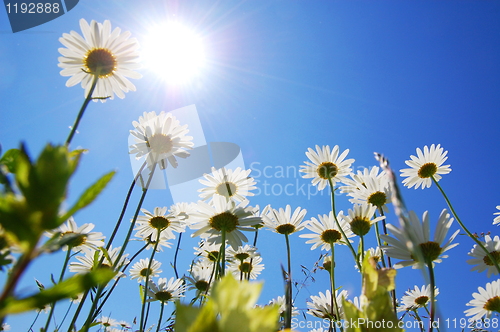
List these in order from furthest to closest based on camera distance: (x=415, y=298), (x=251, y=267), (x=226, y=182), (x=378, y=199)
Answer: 1. (x=415, y=298)
2. (x=251, y=267)
3. (x=226, y=182)
4. (x=378, y=199)

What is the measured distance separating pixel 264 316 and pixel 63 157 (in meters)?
0.16

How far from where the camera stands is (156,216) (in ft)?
9.73

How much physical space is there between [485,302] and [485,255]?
0.50 meters

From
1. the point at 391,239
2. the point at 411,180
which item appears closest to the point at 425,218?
the point at 391,239

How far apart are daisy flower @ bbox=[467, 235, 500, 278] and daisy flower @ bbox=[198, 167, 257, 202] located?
1.64m

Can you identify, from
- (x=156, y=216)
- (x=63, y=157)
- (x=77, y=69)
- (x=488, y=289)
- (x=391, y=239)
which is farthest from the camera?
(x=156, y=216)

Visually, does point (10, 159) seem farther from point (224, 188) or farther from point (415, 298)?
point (415, 298)

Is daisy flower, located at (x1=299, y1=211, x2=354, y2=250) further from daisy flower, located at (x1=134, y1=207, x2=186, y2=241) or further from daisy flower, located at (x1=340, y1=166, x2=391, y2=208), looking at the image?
daisy flower, located at (x1=134, y1=207, x2=186, y2=241)

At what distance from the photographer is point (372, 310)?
1.08 ft

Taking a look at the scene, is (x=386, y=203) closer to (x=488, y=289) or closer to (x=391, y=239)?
(x=488, y=289)

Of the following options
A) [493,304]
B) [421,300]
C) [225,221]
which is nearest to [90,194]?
[225,221]

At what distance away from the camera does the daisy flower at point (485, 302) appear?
8.44 ft

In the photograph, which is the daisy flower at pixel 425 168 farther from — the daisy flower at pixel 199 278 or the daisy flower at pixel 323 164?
the daisy flower at pixel 199 278

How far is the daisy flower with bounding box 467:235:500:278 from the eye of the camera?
236 centimetres
